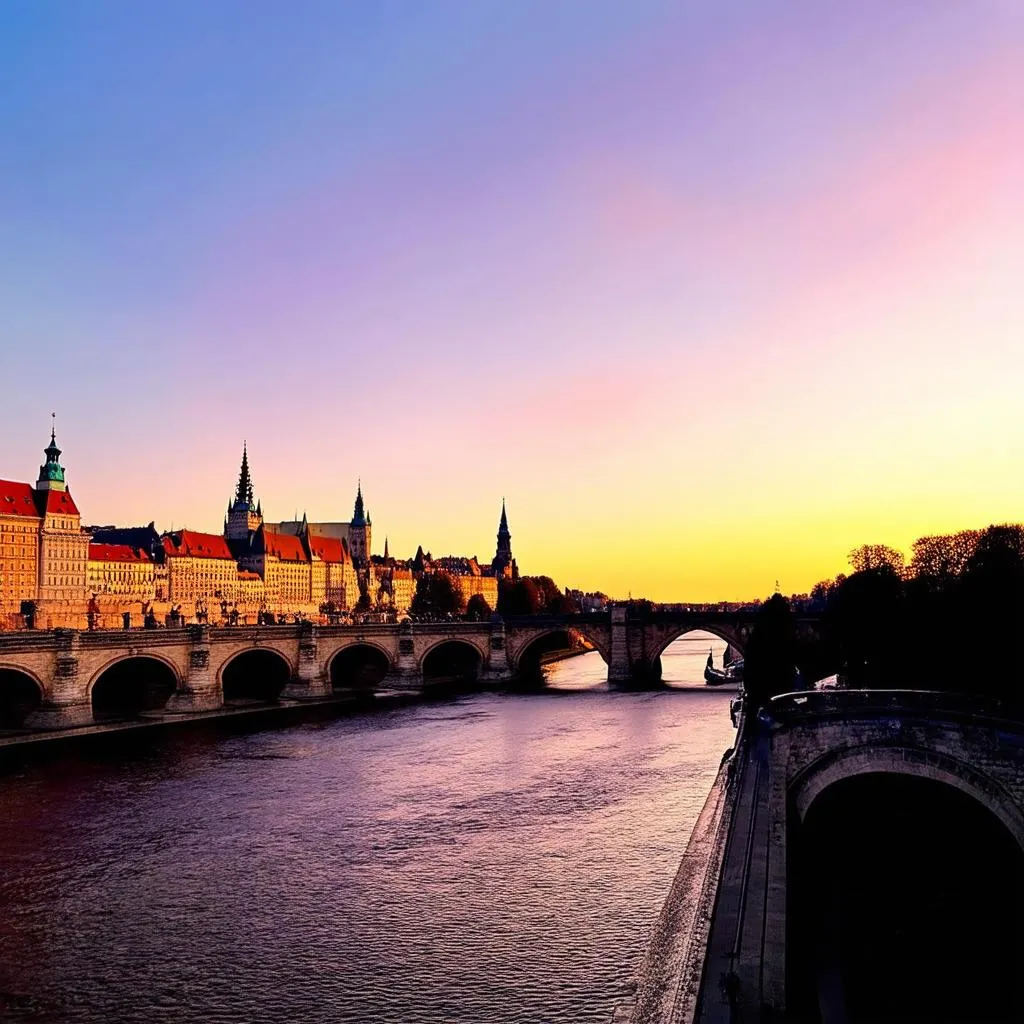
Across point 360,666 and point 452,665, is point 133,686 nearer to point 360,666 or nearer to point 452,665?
point 360,666

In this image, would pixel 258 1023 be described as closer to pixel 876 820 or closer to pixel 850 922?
pixel 850 922

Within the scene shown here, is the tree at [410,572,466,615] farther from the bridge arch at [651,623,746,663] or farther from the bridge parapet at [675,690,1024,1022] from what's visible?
the bridge parapet at [675,690,1024,1022]

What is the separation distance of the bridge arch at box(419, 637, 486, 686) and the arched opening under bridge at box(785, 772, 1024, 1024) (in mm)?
61622

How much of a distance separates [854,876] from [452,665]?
84405mm

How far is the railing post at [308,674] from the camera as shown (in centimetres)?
8138

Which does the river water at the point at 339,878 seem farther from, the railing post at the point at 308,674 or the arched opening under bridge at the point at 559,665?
Result: the arched opening under bridge at the point at 559,665

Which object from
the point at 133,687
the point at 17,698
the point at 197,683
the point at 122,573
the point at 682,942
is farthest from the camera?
the point at 122,573

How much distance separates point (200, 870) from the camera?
31.5 meters

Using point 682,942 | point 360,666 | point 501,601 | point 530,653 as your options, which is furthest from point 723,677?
point 682,942

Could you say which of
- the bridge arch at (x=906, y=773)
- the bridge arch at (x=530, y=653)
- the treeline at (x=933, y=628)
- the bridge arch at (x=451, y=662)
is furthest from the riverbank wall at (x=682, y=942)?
the bridge arch at (x=530, y=653)

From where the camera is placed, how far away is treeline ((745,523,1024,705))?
141 feet

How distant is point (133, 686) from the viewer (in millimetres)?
80625

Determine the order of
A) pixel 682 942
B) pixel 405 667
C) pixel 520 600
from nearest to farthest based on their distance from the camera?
1. pixel 682 942
2. pixel 405 667
3. pixel 520 600

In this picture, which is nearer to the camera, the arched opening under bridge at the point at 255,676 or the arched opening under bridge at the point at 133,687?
the arched opening under bridge at the point at 133,687
